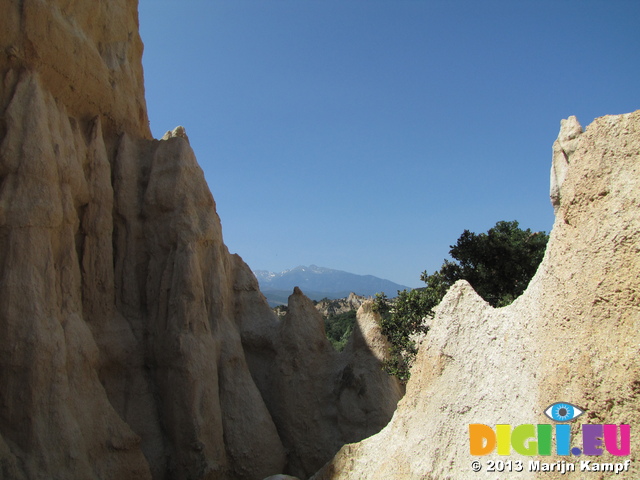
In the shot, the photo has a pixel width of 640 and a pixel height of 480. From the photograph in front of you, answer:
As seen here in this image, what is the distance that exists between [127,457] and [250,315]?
260 inches

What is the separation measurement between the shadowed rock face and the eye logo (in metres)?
9.36

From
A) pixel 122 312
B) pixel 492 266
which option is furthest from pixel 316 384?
pixel 492 266

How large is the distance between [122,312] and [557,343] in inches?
509

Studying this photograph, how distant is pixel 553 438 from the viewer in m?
8.03

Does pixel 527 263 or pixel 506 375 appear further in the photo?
pixel 527 263

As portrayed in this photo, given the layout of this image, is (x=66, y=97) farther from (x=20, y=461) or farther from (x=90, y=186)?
(x=20, y=461)

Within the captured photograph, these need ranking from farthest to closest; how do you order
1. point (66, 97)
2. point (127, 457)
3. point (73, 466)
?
point (66, 97) < point (127, 457) < point (73, 466)

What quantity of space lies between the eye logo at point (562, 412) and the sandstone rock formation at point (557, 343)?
0.30ft

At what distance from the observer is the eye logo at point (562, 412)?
25.5 feet

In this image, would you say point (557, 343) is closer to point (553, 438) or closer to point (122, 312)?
point (553, 438)

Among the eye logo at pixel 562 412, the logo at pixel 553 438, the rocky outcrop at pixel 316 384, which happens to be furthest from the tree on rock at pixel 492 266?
the eye logo at pixel 562 412

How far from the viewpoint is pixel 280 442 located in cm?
1625

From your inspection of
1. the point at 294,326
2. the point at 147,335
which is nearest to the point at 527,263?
the point at 294,326

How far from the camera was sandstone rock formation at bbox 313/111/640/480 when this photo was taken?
744 cm
